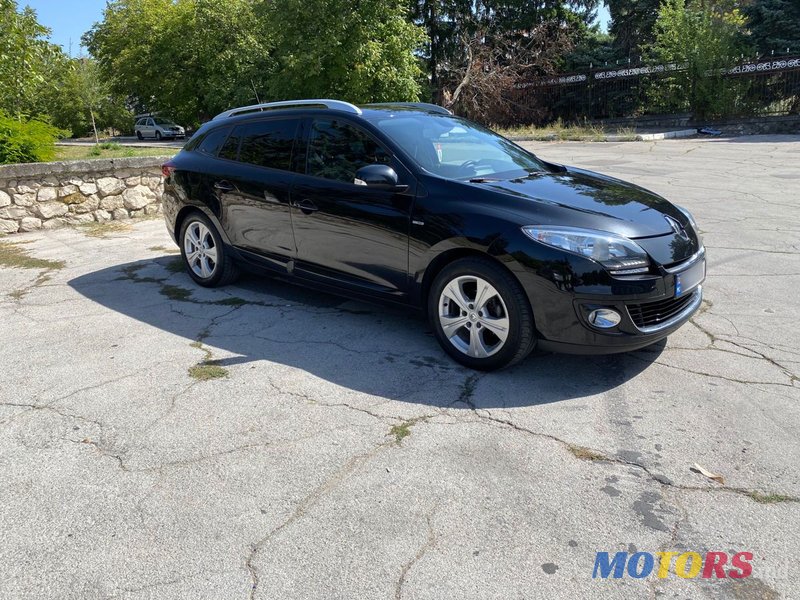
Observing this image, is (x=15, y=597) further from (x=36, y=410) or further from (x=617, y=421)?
(x=617, y=421)

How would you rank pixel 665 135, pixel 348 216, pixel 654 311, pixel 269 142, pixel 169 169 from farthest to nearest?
pixel 665 135
pixel 169 169
pixel 269 142
pixel 348 216
pixel 654 311

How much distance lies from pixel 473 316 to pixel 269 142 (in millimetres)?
2584

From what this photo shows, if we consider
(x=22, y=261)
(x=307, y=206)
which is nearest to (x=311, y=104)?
(x=307, y=206)

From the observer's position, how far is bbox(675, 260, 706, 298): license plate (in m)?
4.17

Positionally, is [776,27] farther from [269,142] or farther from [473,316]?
[473,316]

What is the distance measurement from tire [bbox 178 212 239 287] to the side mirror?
7.04 ft

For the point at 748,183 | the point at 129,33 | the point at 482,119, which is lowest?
the point at 748,183

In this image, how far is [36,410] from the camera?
13.4 ft

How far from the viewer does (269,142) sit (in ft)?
18.9

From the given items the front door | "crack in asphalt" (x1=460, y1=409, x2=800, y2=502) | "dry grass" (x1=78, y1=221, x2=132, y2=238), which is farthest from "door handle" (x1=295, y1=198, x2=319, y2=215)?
"dry grass" (x1=78, y1=221, x2=132, y2=238)

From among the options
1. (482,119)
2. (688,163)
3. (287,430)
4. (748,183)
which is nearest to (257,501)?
(287,430)

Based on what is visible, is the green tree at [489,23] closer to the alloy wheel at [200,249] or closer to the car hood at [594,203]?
the alloy wheel at [200,249]

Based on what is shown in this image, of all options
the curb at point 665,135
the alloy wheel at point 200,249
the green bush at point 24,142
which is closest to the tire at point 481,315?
the alloy wheel at point 200,249

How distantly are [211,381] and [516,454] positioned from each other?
2.10 m
